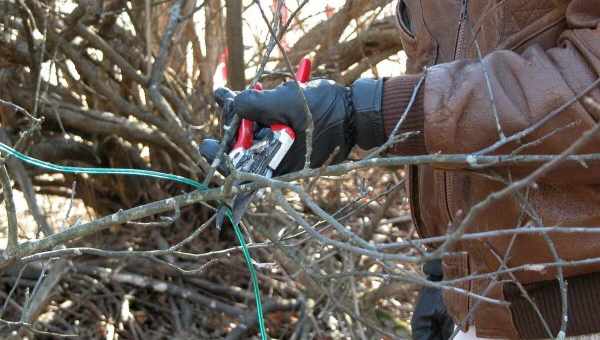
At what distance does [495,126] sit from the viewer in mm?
1395

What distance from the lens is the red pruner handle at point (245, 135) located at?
1.54 metres

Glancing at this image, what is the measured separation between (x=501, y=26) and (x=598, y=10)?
0.60ft

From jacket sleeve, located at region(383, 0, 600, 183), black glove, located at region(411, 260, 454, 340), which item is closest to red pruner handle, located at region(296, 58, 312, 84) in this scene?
jacket sleeve, located at region(383, 0, 600, 183)

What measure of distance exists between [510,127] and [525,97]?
0.05 meters

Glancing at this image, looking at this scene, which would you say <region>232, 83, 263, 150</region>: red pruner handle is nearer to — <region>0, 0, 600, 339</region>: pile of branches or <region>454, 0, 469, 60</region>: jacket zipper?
<region>454, 0, 469, 60</region>: jacket zipper

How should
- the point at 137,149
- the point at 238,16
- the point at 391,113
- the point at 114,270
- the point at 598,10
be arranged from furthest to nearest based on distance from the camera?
the point at 137,149 < the point at 114,270 < the point at 238,16 < the point at 391,113 < the point at 598,10

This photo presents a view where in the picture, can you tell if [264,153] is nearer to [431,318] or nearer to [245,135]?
[245,135]

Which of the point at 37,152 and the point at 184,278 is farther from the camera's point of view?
the point at 184,278

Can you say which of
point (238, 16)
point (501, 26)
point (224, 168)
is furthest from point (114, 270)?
point (501, 26)

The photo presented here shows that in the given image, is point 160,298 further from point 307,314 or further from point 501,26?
point 501,26

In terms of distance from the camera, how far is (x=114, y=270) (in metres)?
3.56

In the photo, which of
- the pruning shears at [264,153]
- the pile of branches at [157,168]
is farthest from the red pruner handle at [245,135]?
the pile of branches at [157,168]

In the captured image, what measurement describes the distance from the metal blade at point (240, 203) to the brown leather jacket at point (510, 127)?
0.28 meters

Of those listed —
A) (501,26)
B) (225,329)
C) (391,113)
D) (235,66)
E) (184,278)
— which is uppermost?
(235,66)
